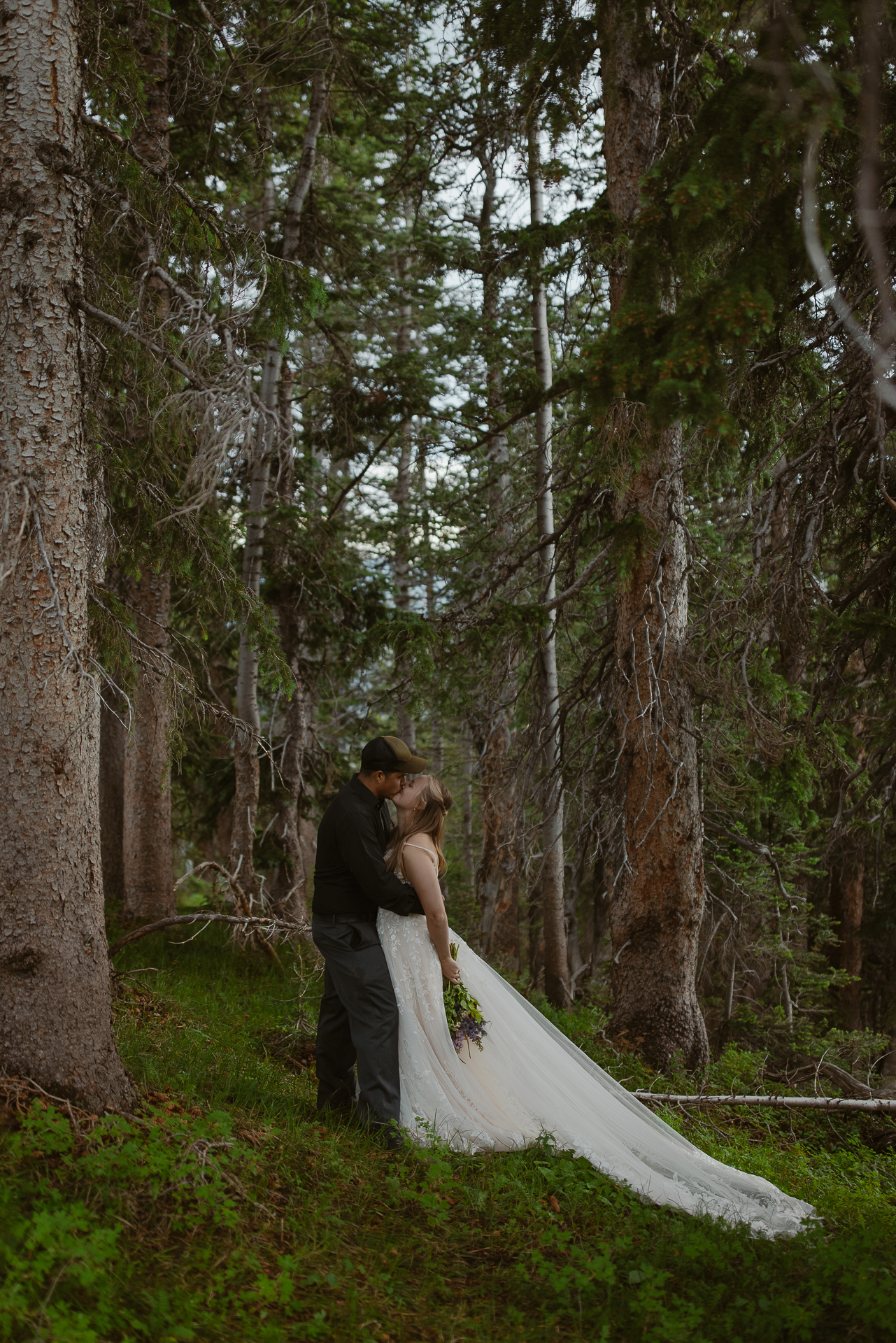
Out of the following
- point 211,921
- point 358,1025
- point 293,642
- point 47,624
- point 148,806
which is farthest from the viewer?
point 293,642

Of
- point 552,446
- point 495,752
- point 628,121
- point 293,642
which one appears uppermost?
point 628,121

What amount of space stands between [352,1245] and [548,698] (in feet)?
20.3

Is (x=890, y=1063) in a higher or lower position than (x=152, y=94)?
lower

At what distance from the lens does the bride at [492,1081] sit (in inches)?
195

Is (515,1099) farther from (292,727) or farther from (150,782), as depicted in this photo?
(292,727)

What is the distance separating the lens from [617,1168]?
4.90m

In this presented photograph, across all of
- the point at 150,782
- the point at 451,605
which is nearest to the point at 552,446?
the point at 451,605

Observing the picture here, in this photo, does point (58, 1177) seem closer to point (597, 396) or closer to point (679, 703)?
point (597, 396)

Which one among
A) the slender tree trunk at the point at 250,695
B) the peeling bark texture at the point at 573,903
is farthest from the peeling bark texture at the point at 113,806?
the peeling bark texture at the point at 573,903

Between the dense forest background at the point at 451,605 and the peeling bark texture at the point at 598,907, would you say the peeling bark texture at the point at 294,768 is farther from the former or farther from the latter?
the peeling bark texture at the point at 598,907

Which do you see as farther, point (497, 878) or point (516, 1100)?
point (497, 878)

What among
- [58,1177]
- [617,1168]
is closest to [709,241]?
[617,1168]

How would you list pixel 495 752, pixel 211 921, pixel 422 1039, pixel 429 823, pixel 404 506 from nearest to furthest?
pixel 422 1039 < pixel 429 823 < pixel 211 921 < pixel 495 752 < pixel 404 506

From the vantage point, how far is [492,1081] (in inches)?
209
